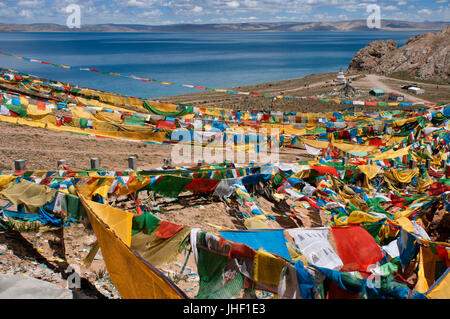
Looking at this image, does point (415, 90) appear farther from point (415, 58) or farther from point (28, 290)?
point (28, 290)

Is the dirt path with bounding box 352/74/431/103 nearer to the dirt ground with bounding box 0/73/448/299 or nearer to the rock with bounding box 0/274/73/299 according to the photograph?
the dirt ground with bounding box 0/73/448/299

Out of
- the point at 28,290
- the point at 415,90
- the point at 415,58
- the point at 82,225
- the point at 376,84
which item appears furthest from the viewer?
the point at 415,58

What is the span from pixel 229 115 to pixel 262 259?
860 inches

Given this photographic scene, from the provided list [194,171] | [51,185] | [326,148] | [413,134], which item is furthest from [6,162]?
[413,134]

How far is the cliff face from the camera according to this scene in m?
69.7

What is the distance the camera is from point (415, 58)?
77.2 m

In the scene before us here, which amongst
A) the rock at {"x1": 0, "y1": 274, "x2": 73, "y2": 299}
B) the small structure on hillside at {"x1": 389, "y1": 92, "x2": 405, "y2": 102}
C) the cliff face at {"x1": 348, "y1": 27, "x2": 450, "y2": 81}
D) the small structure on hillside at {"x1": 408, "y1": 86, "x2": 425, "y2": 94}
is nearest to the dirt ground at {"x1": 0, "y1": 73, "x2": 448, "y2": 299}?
the rock at {"x1": 0, "y1": 274, "x2": 73, "y2": 299}

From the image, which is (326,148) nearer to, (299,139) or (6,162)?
(299,139)

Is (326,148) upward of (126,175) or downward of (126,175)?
downward

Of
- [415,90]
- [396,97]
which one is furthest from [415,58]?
[396,97]

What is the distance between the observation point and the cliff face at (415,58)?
6969cm

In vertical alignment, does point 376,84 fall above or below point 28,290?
above

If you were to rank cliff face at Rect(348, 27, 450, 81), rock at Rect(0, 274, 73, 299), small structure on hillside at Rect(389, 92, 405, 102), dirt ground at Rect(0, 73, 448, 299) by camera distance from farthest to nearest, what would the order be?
1. cliff face at Rect(348, 27, 450, 81)
2. small structure on hillside at Rect(389, 92, 405, 102)
3. dirt ground at Rect(0, 73, 448, 299)
4. rock at Rect(0, 274, 73, 299)
